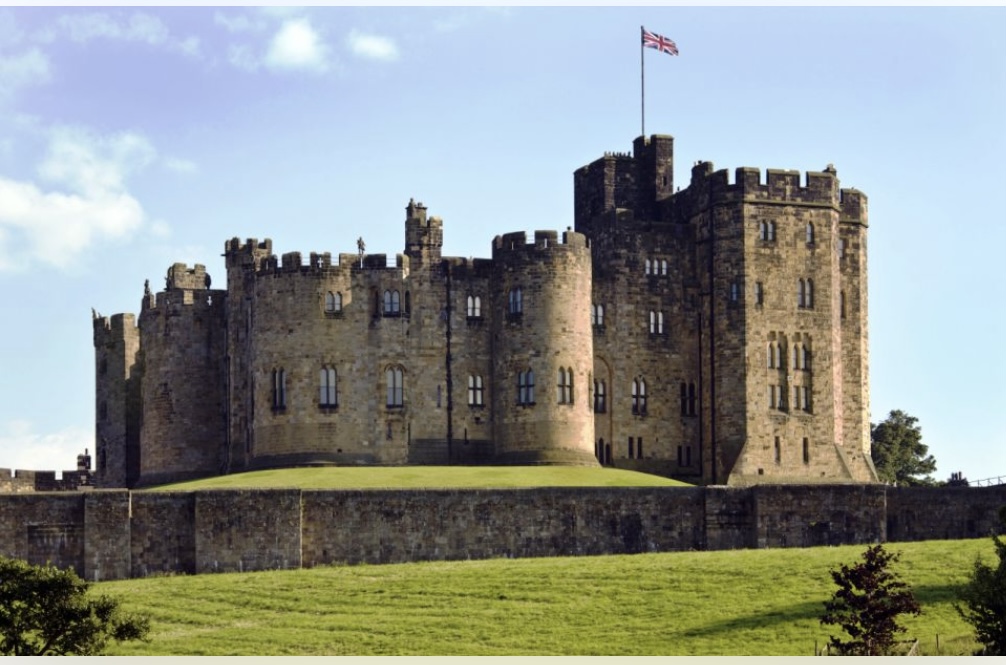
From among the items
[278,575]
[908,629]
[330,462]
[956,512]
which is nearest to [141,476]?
[330,462]

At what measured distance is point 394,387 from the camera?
101m

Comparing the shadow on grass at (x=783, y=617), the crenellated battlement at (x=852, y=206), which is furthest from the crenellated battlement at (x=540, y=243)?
the shadow on grass at (x=783, y=617)

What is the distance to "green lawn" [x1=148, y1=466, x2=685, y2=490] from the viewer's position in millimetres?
92438

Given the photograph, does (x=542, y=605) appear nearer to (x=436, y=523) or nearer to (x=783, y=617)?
(x=783, y=617)

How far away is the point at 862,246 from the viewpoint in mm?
106875

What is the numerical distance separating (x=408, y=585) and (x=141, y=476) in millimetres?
37326

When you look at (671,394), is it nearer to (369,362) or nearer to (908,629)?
(369,362)

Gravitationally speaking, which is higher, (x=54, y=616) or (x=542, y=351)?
(x=542, y=351)

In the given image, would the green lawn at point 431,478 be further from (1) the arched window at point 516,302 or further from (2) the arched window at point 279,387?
(1) the arched window at point 516,302

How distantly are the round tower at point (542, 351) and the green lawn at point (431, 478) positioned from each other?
2.18 metres

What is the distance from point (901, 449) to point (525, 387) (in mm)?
33720

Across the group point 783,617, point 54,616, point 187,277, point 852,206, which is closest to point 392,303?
point 187,277

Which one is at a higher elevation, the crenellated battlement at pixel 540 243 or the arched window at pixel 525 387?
the crenellated battlement at pixel 540 243

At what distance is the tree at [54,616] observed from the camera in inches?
2277
